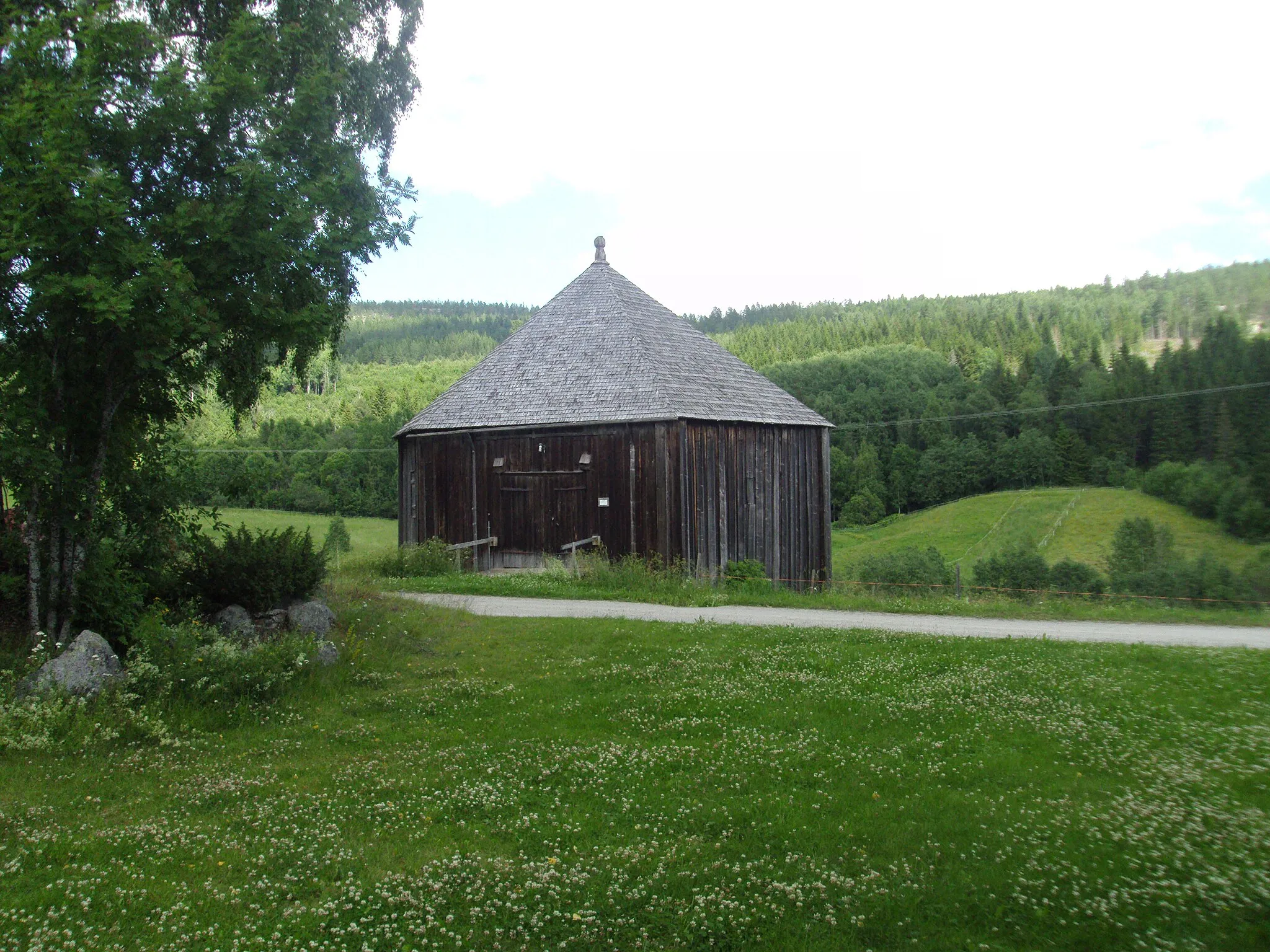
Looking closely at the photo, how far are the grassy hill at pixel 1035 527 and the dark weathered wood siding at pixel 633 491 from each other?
104ft

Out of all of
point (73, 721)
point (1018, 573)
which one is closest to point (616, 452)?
point (73, 721)

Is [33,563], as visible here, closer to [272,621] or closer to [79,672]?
[79,672]

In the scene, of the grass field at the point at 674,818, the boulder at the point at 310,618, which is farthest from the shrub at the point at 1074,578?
the boulder at the point at 310,618

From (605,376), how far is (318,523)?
118 ft

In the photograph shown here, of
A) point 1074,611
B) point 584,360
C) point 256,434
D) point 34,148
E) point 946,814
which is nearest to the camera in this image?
point 946,814

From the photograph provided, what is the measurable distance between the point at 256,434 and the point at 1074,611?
225 ft

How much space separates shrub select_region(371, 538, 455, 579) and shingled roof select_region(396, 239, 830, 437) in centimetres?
321

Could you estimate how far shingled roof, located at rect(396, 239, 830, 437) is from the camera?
21.0 meters

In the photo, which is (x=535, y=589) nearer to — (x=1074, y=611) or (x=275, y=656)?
(x=275, y=656)

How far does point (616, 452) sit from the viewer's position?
20.7 m

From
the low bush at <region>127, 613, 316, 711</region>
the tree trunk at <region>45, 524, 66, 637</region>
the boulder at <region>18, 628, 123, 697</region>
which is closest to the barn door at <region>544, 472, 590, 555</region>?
the low bush at <region>127, 613, 316, 711</region>

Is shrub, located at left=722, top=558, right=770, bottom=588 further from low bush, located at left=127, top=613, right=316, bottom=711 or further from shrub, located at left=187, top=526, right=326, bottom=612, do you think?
low bush, located at left=127, top=613, right=316, bottom=711

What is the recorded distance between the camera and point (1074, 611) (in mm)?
15000

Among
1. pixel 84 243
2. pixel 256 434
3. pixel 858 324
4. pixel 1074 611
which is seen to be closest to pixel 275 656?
pixel 84 243
